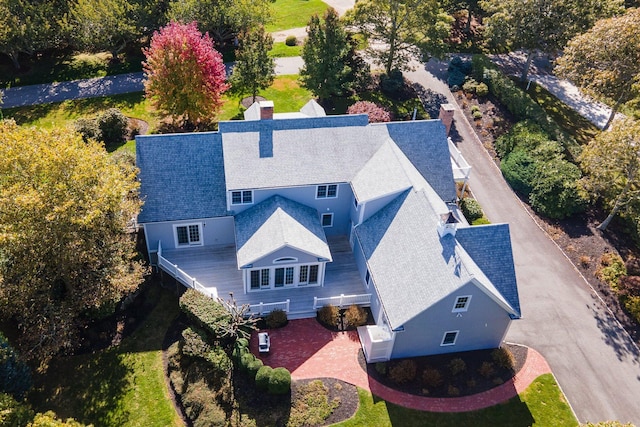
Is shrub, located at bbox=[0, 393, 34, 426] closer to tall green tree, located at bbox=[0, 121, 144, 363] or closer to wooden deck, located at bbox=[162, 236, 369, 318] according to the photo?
tall green tree, located at bbox=[0, 121, 144, 363]

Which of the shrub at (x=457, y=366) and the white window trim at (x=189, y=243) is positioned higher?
the white window trim at (x=189, y=243)

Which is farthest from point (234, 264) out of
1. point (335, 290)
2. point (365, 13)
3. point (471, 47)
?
point (471, 47)

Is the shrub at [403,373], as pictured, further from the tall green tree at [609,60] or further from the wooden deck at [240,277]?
the tall green tree at [609,60]

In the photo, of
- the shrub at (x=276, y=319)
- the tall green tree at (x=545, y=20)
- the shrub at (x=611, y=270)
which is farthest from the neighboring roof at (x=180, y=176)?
the tall green tree at (x=545, y=20)

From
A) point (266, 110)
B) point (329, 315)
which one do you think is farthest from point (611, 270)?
point (266, 110)

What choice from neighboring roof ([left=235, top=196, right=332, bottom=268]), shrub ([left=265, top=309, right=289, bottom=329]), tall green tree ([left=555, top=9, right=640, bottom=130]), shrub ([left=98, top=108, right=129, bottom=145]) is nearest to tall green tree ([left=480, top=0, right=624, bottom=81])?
tall green tree ([left=555, top=9, right=640, bottom=130])

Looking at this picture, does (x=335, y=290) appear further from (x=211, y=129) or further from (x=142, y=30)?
(x=142, y=30)

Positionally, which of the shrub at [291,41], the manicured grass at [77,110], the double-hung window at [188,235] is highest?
the shrub at [291,41]
